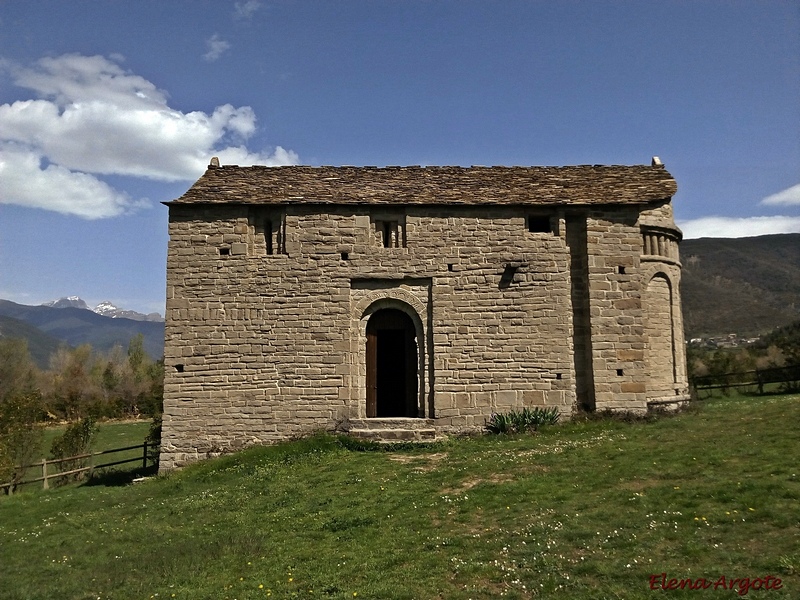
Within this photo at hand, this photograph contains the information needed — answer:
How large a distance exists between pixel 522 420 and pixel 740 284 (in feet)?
325

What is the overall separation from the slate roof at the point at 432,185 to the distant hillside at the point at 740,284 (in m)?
67.9

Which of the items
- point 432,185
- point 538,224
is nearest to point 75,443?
point 432,185

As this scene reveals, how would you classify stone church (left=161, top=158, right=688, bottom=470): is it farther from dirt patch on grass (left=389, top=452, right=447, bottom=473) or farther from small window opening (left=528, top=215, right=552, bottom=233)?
dirt patch on grass (left=389, top=452, right=447, bottom=473)

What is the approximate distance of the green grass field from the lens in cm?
595

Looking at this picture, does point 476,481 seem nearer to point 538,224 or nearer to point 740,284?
point 538,224

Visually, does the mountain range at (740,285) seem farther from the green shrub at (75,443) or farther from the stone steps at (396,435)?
the stone steps at (396,435)

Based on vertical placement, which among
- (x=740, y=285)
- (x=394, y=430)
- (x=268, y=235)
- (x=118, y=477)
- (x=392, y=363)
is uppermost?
(x=740, y=285)

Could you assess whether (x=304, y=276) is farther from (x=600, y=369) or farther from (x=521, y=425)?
(x=600, y=369)

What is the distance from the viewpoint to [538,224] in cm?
1599

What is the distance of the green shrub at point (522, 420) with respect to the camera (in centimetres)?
1438

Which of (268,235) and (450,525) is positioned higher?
(268,235)

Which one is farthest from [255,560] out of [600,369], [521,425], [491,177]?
[491,177]

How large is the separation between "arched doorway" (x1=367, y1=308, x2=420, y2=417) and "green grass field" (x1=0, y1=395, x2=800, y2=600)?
2618 millimetres

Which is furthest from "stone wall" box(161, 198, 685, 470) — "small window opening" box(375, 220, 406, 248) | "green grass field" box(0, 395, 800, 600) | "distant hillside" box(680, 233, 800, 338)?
"distant hillside" box(680, 233, 800, 338)
